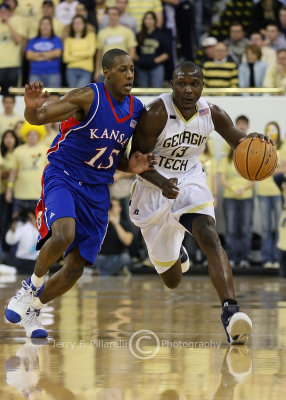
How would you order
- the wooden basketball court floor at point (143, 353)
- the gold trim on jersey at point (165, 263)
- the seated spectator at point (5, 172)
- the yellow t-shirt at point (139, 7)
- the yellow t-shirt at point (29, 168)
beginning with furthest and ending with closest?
1. the yellow t-shirt at point (139, 7)
2. the seated spectator at point (5, 172)
3. the yellow t-shirt at point (29, 168)
4. the gold trim on jersey at point (165, 263)
5. the wooden basketball court floor at point (143, 353)

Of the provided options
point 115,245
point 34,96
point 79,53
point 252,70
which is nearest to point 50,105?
point 34,96

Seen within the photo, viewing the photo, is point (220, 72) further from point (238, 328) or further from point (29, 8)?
point (238, 328)

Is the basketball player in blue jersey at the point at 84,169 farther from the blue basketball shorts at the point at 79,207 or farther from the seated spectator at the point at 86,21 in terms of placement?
the seated spectator at the point at 86,21

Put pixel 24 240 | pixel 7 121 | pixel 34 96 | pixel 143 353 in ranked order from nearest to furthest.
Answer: pixel 143 353 → pixel 34 96 → pixel 24 240 → pixel 7 121

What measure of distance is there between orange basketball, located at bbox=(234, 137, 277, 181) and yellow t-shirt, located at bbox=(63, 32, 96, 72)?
753 cm

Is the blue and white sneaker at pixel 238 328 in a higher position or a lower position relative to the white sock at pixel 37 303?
lower

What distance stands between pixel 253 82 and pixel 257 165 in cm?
762

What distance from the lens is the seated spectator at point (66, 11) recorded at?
Answer: 564 inches

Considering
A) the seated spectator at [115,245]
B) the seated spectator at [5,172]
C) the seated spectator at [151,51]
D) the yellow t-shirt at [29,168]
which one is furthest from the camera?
the seated spectator at [151,51]

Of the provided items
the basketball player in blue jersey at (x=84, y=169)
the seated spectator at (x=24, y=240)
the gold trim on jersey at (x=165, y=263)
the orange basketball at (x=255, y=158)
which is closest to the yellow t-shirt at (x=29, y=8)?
the seated spectator at (x=24, y=240)

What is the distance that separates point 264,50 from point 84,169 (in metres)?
8.07

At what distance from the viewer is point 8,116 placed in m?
13.5

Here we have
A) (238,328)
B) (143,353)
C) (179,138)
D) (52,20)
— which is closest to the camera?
(143,353)

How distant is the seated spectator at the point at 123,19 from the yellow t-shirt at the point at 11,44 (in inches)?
49.3
